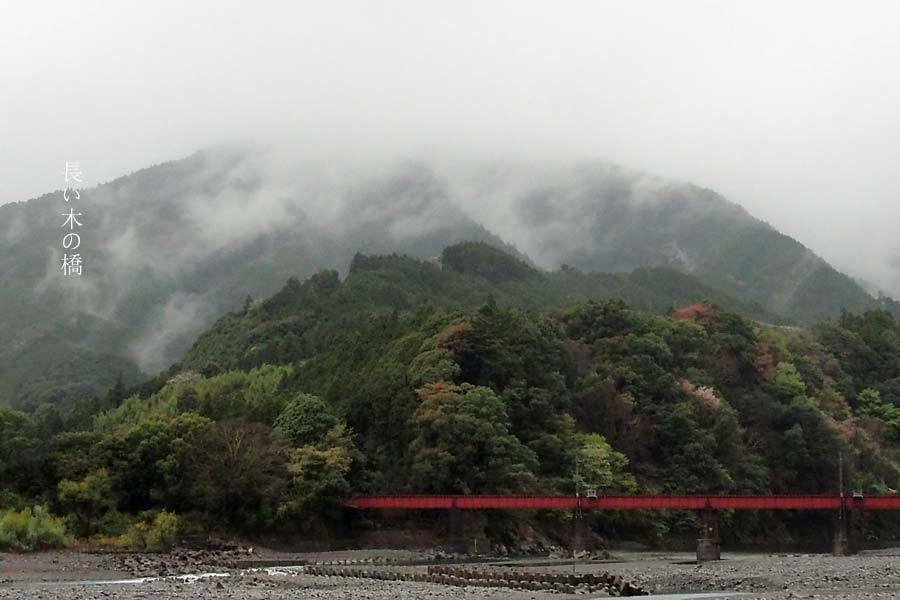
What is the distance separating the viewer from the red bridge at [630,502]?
277 feet

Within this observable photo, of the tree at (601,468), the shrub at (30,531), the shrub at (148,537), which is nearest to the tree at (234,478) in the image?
the shrub at (148,537)

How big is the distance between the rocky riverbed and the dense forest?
895 centimetres

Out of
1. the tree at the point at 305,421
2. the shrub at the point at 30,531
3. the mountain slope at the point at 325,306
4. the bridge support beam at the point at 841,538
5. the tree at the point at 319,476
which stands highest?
the mountain slope at the point at 325,306

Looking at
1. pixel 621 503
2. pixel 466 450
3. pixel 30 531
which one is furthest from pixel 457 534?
pixel 30 531

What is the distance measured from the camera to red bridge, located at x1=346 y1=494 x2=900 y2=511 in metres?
84.6

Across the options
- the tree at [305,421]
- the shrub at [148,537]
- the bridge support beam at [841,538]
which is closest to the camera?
the shrub at [148,537]

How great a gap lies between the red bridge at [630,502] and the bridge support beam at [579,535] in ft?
2.31

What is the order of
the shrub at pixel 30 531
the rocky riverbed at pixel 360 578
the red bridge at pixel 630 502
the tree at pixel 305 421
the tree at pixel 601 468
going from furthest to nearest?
1. the tree at pixel 601 468
2. the tree at pixel 305 421
3. the red bridge at pixel 630 502
4. the shrub at pixel 30 531
5. the rocky riverbed at pixel 360 578

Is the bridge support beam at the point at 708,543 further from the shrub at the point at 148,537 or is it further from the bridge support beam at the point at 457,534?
the shrub at the point at 148,537

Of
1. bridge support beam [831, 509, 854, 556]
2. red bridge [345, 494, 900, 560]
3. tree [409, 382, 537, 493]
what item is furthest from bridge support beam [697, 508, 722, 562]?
tree [409, 382, 537, 493]

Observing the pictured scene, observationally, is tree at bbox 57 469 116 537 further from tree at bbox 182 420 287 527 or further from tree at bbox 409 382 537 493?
tree at bbox 409 382 537 493

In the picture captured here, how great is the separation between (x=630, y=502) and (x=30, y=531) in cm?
4375

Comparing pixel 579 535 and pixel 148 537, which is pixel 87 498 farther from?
pixel 579 535

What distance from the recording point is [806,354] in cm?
15062
